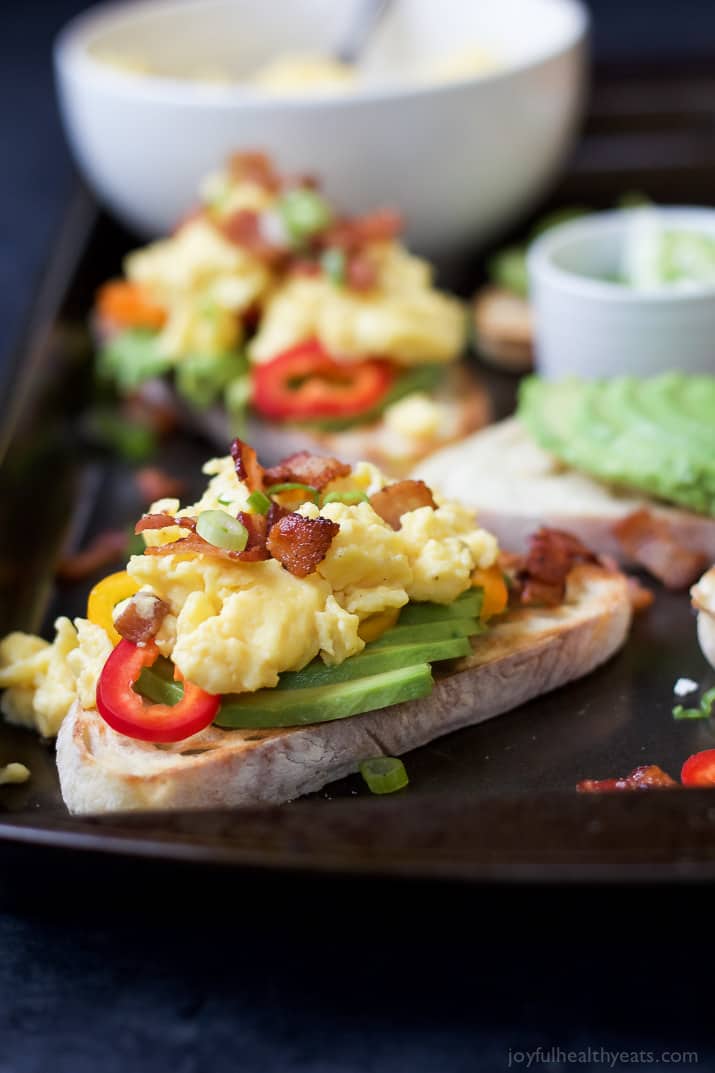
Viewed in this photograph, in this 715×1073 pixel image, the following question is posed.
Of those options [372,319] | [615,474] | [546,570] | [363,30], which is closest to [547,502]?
[615,474]

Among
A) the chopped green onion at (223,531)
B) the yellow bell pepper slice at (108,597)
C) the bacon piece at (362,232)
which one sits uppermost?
the chopped green onion at (223,531)

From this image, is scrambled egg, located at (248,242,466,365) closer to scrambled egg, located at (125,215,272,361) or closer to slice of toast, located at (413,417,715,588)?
scrambled egg, located at (125,215,272,361)

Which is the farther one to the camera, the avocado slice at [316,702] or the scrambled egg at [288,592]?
the avocado slice at [316,702]

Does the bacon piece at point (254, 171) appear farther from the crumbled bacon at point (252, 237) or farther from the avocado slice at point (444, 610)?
the avocado slice at point (444, 610)

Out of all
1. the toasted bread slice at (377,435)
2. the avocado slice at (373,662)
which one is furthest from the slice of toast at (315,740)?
the toasted bread slice at (377,435)

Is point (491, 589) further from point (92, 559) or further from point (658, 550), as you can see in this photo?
point (92, 559)

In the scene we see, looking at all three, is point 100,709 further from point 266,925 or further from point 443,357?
point 443,357
